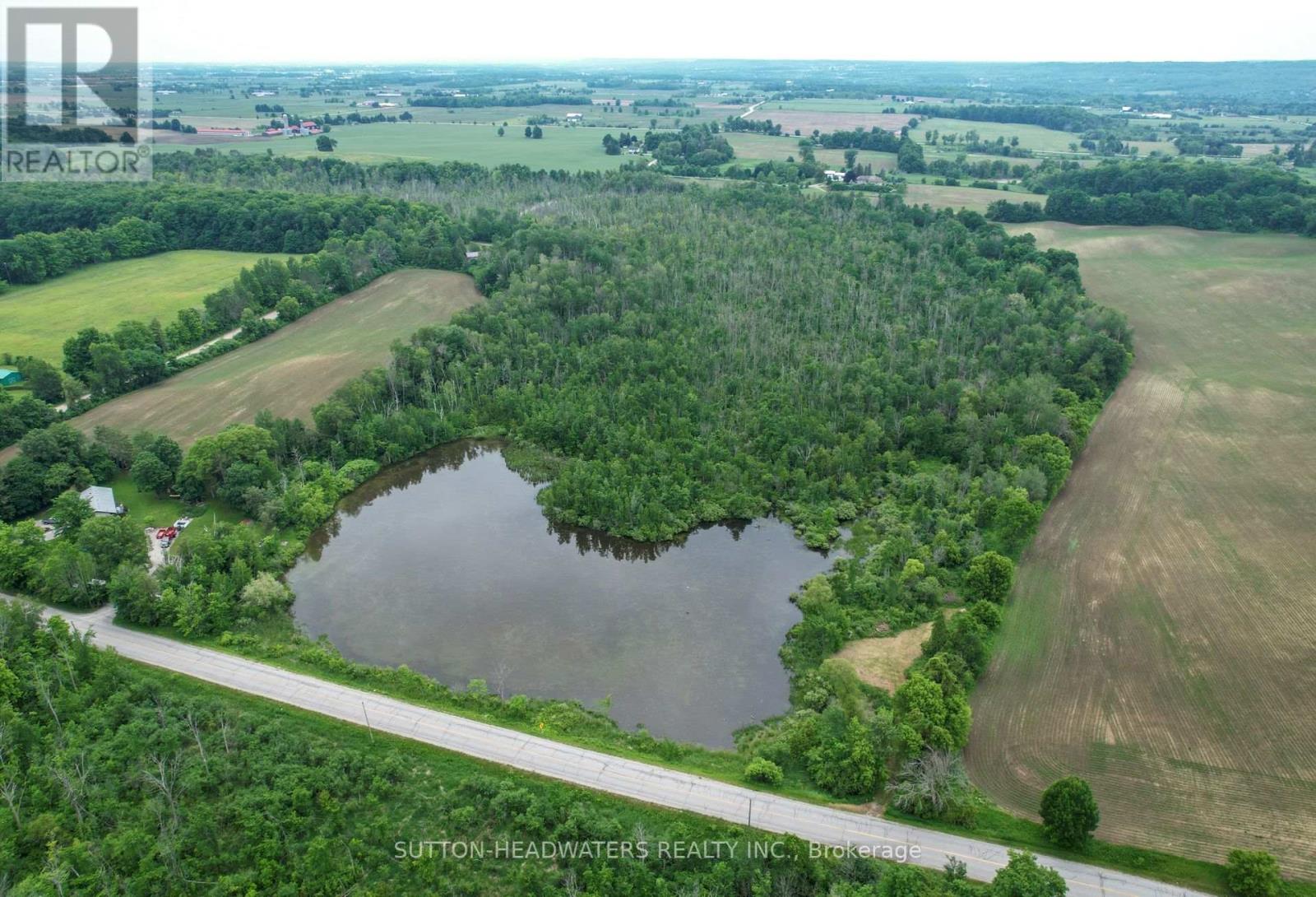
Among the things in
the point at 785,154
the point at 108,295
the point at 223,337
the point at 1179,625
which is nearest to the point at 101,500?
the point at 223,337

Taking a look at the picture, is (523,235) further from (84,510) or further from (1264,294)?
(1264,294)

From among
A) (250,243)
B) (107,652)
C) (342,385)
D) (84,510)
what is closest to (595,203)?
(250,243)

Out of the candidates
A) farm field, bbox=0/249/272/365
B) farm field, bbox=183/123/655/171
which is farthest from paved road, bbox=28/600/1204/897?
farm field, bbox=183/123/655/171

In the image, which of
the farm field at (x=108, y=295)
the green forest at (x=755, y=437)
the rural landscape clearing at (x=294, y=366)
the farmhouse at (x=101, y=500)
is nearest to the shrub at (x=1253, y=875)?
the green forest at (x=755, y=437)

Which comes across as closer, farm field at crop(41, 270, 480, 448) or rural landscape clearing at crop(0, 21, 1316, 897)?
A: rural landscape clearing at crop(0, 21, 1316, 897)

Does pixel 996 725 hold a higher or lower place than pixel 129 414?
lower

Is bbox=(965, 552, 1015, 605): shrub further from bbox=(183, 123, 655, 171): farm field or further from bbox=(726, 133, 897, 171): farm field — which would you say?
bbox=(183, 123, 655, 171): farm field

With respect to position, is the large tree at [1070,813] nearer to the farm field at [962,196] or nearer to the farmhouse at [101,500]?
the farmhouse at [101,500]
